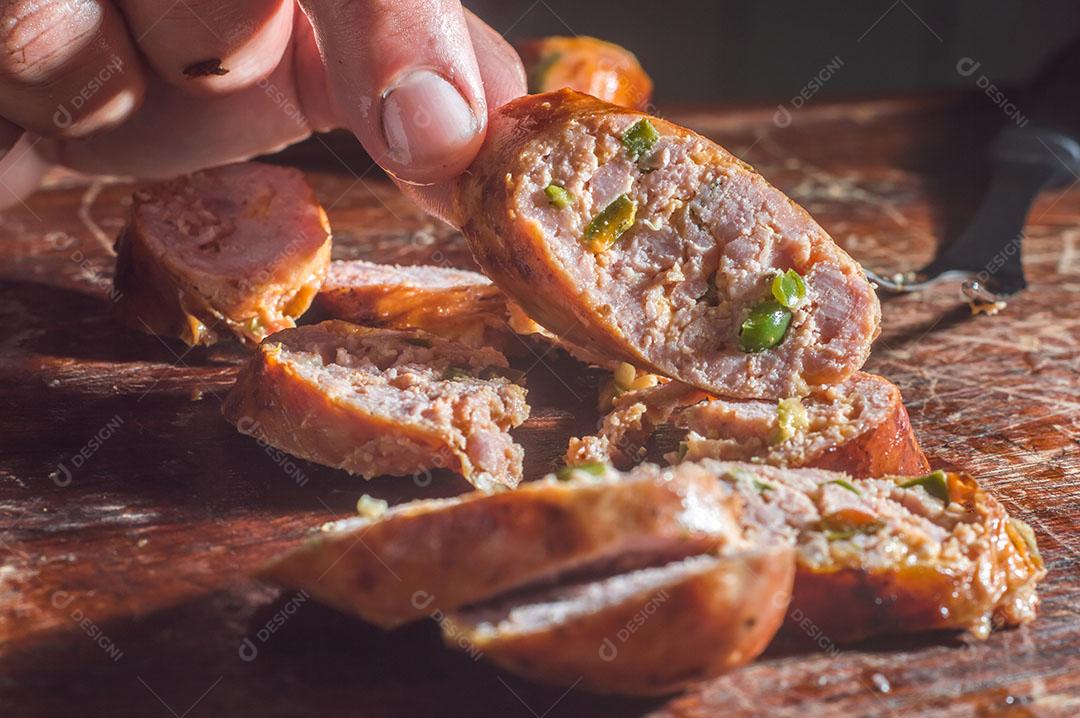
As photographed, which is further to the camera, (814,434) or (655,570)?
(814,434)

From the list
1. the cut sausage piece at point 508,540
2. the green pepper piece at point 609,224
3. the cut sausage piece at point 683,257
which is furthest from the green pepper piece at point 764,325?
the cut sausage piece at point 508,540

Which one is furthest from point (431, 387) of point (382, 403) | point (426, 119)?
point (426, 119)

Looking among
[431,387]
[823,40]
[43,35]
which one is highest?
[43,35]

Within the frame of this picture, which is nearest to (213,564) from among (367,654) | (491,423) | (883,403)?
(367,654)

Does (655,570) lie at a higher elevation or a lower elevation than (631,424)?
higher

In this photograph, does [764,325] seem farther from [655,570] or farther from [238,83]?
[238,83]

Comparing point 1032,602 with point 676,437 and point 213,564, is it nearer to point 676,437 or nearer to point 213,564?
point 676,437

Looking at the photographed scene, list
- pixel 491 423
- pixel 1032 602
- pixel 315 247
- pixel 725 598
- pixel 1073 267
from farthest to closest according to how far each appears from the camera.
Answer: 1. pixel 1073 267
2. pixel 315 247
3. pixel 491 423
4. pixel 1032 602
5. pixel 725 598

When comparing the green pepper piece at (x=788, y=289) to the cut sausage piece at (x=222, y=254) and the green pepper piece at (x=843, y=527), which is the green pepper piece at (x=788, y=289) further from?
the cut sausage piece at (x=222, y=254)
